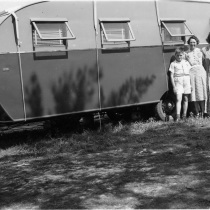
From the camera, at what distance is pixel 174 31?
31.1 ft

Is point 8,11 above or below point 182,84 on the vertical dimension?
above

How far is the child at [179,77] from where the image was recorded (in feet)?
29.5

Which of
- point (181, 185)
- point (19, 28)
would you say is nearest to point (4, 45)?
point (19, 28)

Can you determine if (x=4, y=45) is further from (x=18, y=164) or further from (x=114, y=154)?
(x=114, y=154)

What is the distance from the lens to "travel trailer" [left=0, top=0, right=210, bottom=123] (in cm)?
731

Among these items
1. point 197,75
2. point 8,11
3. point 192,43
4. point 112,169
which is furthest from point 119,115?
point 112,169

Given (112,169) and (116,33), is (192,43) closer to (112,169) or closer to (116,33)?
(116,33)

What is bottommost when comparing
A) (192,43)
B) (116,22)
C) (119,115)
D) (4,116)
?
(119,115)

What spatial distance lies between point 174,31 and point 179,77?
3.61 feet

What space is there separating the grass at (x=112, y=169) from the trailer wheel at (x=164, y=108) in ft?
3.26

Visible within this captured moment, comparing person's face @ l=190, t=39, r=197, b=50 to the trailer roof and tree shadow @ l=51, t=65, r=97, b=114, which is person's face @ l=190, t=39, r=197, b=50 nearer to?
tree shadow @ l=51, t=65, r=97, b=114

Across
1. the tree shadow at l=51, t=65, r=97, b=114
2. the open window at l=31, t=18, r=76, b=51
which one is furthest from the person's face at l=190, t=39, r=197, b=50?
the open window at l=31, t=18, r=76, b=51

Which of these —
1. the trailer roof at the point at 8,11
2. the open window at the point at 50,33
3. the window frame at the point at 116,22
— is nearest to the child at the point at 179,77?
the window frame at the point at 116,22

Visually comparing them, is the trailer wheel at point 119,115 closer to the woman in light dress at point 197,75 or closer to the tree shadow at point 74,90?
the woman in light dress at point 197,75
